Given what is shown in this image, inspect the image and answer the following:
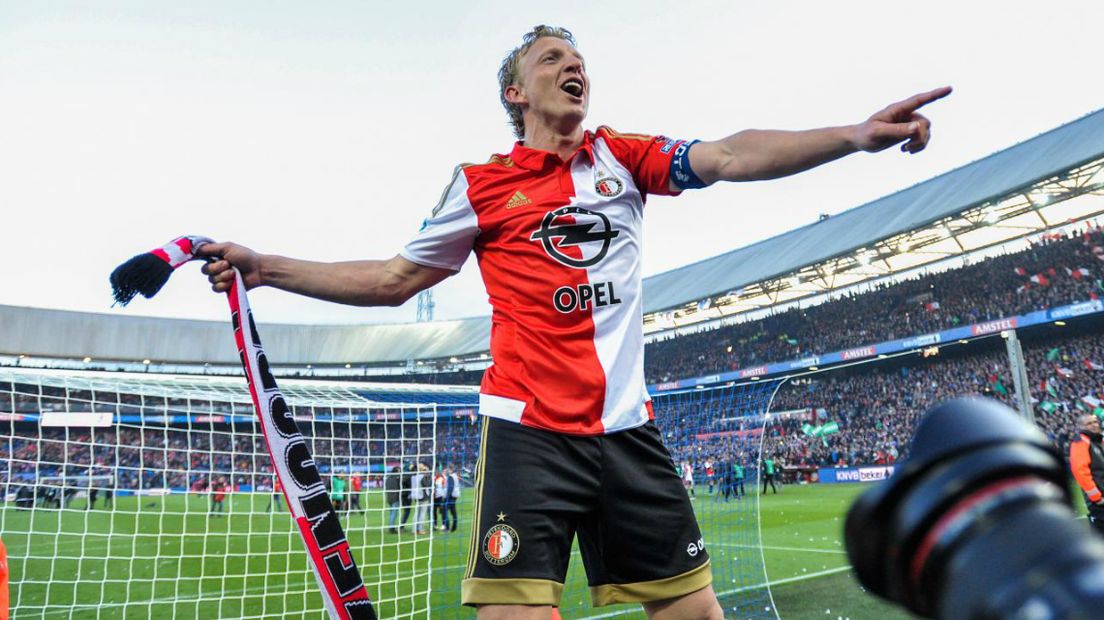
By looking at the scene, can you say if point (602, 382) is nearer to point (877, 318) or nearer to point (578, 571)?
point (578, 571)

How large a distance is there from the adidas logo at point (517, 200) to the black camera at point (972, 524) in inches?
76.2

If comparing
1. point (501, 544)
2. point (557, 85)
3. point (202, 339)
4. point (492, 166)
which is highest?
point (202, 339)

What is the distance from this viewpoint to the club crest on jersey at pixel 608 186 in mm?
2307

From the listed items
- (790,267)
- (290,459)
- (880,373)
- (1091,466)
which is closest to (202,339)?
(790,267)

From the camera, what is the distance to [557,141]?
2.45 meters

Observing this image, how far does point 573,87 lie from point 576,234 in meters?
0.57

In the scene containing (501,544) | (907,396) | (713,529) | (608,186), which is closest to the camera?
(501,544)

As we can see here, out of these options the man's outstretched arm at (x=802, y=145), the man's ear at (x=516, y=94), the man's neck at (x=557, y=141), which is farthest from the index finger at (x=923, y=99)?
the man's ear at (x=516, y=94)

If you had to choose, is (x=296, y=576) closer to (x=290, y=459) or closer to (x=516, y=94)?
(x=290, y=459)

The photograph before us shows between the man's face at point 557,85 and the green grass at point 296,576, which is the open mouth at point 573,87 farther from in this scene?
the green grass at point 296,576

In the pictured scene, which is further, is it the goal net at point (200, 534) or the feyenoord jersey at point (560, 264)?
the goal net at point (200, 534)

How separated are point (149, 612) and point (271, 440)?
7.01 meters

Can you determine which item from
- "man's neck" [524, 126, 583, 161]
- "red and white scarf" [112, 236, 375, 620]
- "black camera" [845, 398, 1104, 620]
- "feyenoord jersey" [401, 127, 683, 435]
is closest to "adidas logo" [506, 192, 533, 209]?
"feyenoord jersey" [401, 127, 683, 435]

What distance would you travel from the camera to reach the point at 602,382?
2115mm
